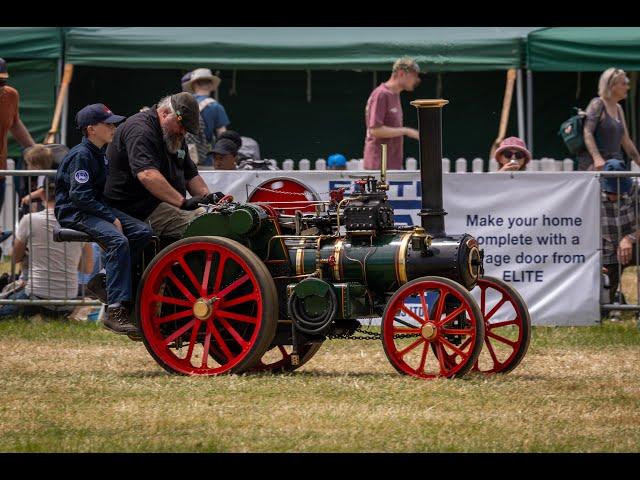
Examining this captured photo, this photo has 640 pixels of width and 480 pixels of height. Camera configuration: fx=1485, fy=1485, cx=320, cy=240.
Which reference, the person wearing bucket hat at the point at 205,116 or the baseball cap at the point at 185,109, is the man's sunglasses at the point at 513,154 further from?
the baseball cap at the point at 185,109

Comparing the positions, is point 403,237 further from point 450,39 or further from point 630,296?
point 450,39

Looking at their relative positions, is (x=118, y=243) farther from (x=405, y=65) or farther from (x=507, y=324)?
(x=405, y=65)

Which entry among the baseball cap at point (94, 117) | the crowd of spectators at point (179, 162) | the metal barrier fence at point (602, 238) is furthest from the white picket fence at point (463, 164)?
the baseball cap at point (94, 117)

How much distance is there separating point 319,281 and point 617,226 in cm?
420

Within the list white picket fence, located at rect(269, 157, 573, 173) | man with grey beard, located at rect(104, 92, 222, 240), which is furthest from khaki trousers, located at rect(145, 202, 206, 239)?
white picket fence, located at rect(269, 157, 573, 173)

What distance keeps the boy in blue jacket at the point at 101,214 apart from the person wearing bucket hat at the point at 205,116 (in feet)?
14.4

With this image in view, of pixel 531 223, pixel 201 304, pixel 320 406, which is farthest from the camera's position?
pixel 531 223

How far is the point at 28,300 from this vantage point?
38.3 ft

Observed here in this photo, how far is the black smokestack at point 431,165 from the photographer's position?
28.1ft

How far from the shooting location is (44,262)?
11805mm

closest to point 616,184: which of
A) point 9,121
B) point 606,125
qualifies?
point 606,125

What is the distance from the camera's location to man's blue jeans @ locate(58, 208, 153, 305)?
29.4 feet

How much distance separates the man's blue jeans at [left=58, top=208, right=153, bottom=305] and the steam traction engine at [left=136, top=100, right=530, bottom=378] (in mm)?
233

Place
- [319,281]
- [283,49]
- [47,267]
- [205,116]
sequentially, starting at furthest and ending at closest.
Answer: [283,49]
[205,116]
[47,267]
[319,281]
